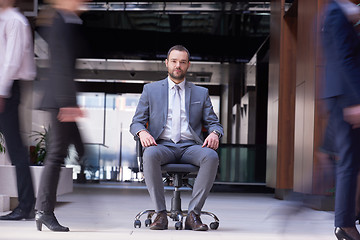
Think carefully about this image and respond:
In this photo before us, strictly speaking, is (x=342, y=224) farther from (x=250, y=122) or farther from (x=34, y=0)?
(x=250, y=122)

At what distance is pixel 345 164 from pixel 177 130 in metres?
1.40

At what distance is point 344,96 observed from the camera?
7.23 feet

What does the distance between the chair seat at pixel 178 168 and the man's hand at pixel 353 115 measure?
4.30ft

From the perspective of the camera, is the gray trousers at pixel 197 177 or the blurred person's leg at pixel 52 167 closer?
the blurred person's leg at pixel 52 167

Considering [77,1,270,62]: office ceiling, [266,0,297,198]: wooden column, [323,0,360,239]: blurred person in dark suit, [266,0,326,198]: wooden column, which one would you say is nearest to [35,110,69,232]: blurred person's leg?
[323,0,360,239]: blurred person in dark suit

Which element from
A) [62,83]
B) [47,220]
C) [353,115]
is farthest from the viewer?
[47,220]

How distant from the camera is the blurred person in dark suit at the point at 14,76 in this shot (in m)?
3.15

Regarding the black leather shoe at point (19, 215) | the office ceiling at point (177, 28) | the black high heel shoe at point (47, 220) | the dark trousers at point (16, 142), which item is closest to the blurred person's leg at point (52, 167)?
the black high heel shoe at point (47, 220)

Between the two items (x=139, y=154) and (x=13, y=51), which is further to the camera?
(x=139, y=154)

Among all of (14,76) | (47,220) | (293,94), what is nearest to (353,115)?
(47,220)

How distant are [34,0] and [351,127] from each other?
12.0 ft

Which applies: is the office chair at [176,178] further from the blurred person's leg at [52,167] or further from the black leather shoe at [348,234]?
the black leather shoe at [348,234]

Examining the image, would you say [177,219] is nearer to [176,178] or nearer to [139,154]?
[176,178]

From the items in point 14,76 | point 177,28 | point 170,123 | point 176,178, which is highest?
point 177,28
